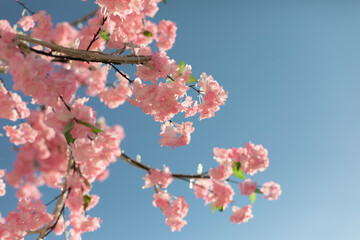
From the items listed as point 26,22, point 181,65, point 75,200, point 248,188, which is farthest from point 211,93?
point 26,22

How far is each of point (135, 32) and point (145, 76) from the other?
3.65 feet

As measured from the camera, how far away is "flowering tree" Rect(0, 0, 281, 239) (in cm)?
148

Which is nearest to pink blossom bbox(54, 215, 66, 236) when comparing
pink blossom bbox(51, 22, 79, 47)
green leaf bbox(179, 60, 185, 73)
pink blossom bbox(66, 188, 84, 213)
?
pink blossom bbox(66, 188, 84, 213)

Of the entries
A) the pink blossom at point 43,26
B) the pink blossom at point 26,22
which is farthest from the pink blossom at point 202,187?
the pink blossom at point 26,22

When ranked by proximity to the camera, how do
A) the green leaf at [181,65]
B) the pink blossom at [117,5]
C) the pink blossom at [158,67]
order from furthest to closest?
the green leaf at [181,65] < the pink blossom at [158,67] < the pink blossom at [117,5]

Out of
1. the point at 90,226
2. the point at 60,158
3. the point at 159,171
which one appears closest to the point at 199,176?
the point at 159,171

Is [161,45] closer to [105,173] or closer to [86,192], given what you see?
[105,173]

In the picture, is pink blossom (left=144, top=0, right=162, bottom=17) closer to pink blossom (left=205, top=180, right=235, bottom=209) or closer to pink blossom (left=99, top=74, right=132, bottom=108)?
pink blossom (left=99, top=74, right=132, bottom=108)

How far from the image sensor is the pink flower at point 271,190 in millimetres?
2179

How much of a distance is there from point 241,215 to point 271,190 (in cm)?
33

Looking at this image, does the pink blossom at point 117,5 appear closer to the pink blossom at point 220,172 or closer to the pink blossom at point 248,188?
the pink blossom at point 220,172

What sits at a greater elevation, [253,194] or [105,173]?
[105,173]

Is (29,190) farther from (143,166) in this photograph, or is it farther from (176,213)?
(176,213)

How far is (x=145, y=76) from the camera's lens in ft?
6.56
